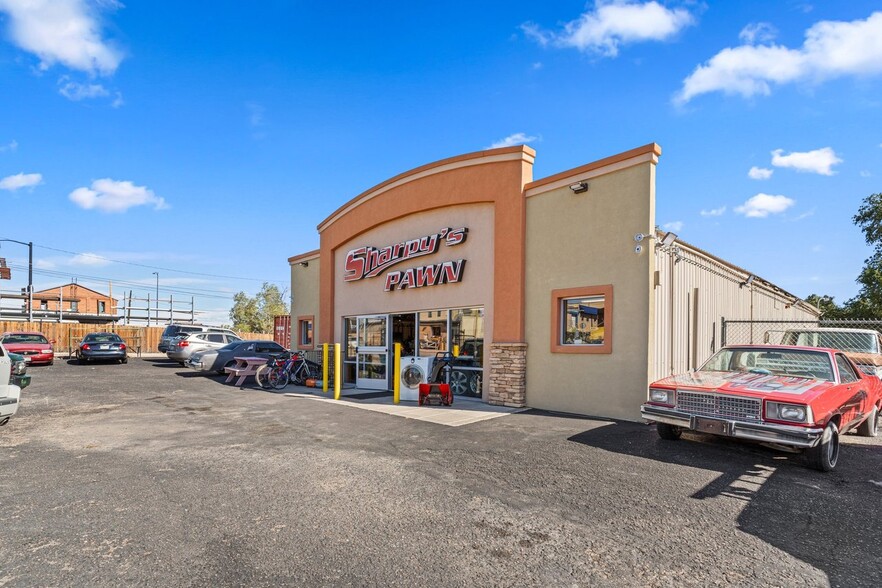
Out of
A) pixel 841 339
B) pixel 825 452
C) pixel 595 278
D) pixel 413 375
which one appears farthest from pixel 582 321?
pixel 841 339

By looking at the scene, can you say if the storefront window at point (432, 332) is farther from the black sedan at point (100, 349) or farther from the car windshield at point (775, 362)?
the black sedan at point (100, 349)

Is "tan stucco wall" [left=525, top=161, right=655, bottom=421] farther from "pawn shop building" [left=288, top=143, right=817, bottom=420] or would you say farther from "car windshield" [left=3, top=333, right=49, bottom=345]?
"car windshield" [left=3, top=333, right=49, bottom=345]

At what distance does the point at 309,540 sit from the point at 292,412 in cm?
645

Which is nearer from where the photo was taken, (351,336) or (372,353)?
(372,353)

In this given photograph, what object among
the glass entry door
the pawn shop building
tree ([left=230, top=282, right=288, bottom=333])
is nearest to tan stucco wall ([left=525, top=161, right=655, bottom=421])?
the pawn shop building

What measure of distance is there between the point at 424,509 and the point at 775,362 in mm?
5813

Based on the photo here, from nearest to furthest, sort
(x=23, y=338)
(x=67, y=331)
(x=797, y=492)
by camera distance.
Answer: (x=797, y=492)
(x=23, y=338)
(x=67, y=331)

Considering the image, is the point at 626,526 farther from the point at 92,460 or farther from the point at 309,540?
the point at 92,460

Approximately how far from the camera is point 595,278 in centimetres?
980

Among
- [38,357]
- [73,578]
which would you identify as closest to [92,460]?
[73,578]

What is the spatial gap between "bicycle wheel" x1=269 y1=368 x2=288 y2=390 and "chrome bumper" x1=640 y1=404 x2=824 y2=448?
10662 millimetres

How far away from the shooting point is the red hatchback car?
1933 centimetres

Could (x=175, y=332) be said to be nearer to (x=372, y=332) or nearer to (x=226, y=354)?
(x=226, y=354)

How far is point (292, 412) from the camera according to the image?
984 cm
